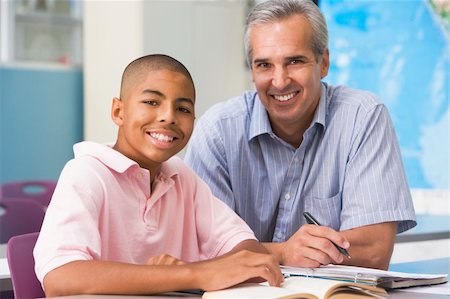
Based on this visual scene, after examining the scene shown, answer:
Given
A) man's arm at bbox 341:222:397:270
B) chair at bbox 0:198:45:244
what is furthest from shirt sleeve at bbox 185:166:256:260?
chair at bbox 0:198:45:244

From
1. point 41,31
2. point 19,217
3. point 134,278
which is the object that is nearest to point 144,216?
point 134,278

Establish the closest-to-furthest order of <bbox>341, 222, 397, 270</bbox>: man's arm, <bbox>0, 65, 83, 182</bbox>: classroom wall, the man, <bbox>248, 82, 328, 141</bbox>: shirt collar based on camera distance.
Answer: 1. <bbox>341, 222, 397, 270</bbox>: man's arm
2. the man
3. <bbox>248, 82, 328, 141</bbox>: shirt collar
4. <bbox>0, 65, 83, 182</bbox>: classroom wall

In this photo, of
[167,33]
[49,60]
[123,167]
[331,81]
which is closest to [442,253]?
[123,167]

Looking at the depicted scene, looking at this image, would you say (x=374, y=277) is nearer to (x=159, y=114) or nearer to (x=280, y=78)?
(x=159, y=114)

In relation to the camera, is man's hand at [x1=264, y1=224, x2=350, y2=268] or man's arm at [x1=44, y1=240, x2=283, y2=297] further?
man's hand at [x1=264, y1=224, x2=350, y2=268]

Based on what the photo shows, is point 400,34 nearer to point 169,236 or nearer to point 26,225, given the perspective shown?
point 26,225

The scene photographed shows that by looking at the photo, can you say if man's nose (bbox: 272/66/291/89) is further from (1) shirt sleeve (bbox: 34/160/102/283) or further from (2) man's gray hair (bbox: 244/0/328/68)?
(1) shirt sleeve (bbox: 34/160/102/283)

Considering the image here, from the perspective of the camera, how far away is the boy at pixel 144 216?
1332 millimetres

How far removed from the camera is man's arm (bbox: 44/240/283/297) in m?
1.32

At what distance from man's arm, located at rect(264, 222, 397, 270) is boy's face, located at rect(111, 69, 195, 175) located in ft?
1.13

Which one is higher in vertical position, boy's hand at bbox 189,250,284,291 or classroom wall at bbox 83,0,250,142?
classroom wall at bbox 83,0,250,142

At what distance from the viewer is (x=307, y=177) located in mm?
2133

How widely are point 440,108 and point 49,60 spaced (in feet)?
10.8

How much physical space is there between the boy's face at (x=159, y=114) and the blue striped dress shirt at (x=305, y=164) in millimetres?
570
